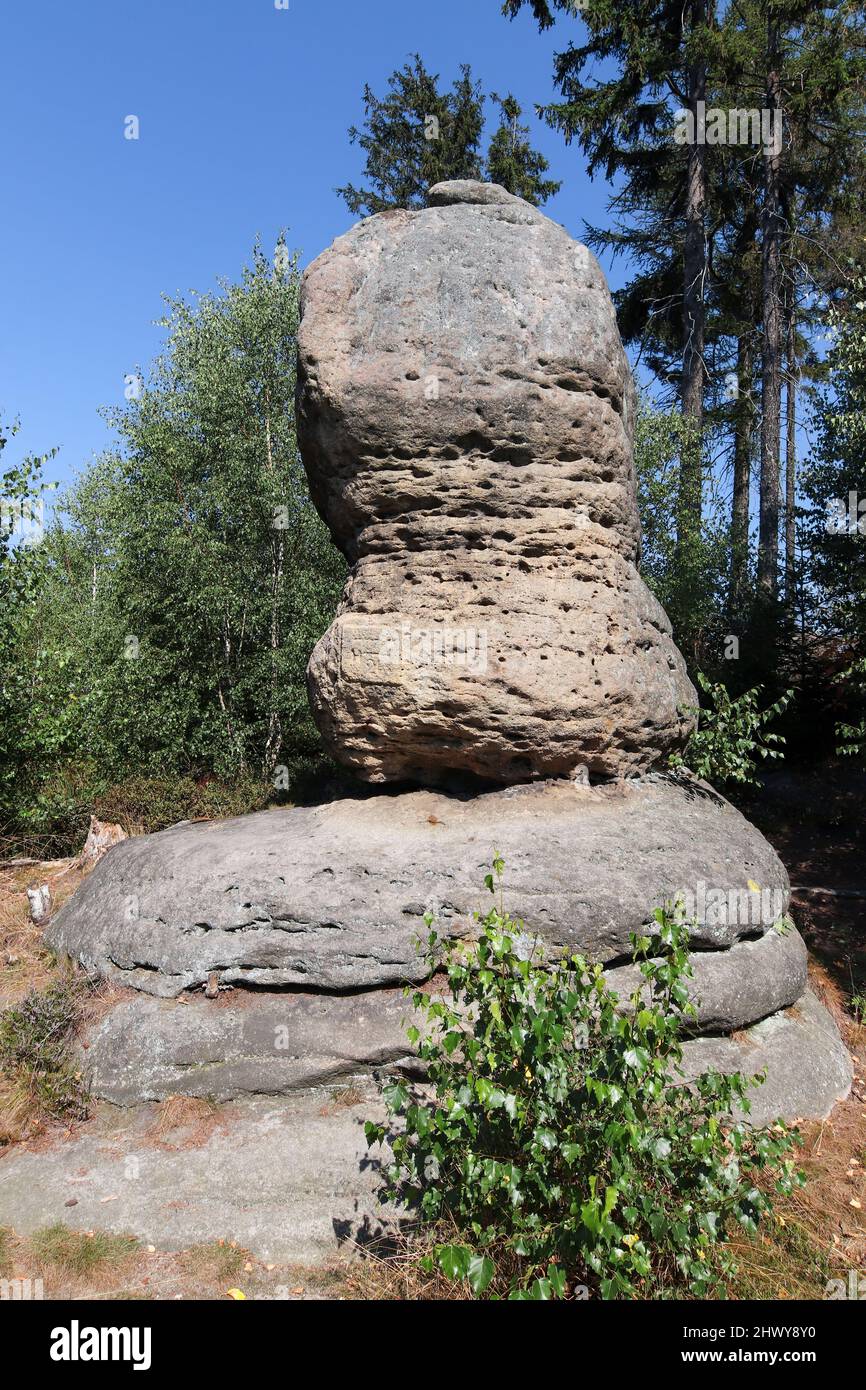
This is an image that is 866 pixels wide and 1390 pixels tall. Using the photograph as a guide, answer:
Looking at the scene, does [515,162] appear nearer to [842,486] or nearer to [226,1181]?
[842,486]

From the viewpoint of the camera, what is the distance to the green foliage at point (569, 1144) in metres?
3.57

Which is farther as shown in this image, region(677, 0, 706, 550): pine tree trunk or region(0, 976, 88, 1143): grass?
region(677, 0, 706, 550): pine tree trunk

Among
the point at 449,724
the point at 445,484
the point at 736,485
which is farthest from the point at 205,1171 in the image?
the point at 736,485

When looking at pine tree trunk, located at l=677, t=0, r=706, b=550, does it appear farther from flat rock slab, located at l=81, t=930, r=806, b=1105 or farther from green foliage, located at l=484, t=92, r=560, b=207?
flat rock slab, located at l=81, t=930, r=806, b=1105

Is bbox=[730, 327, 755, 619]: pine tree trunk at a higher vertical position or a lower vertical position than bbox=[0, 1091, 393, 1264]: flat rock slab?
higher

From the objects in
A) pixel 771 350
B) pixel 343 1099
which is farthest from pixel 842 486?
pixel 343 1099

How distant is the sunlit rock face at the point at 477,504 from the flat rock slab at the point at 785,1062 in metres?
2.17

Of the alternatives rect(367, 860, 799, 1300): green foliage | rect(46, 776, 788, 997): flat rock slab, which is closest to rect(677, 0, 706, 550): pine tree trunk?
rect(46, 776, 788, 997): flat rock slab

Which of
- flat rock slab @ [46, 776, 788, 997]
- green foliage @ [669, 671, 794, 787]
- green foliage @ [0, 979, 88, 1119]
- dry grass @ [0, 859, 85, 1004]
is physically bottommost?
green foliage @ [0, 979, 88, 1119]

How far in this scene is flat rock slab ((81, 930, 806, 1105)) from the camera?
5754 millimetres

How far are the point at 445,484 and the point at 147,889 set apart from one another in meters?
3.81

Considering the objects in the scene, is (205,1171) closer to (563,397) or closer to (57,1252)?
(57,1252)

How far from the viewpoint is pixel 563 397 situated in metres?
7.09

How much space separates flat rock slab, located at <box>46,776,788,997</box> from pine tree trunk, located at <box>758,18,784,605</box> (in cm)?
1118
